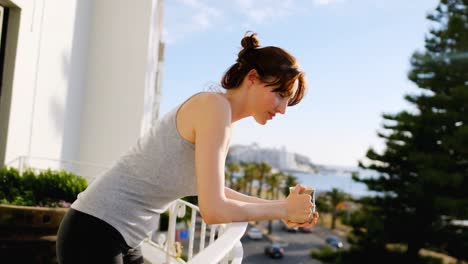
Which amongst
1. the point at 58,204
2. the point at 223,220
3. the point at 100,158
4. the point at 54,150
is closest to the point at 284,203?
the point at 223,220

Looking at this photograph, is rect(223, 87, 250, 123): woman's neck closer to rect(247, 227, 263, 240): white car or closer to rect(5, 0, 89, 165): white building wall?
rect(5, 0, 89, 165): white building wall

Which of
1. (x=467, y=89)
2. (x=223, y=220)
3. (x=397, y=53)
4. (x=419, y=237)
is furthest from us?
(x=397, y=53)

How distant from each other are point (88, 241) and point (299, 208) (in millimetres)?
437

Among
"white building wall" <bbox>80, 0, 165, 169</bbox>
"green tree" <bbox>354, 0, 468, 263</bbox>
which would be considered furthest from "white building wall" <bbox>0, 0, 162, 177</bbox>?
"green tree" <bbox>354, 0, 468, 263</bbox>

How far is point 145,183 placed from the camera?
2.90ft

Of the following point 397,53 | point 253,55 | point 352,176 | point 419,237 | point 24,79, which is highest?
point 397,53

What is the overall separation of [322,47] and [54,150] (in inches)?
1509

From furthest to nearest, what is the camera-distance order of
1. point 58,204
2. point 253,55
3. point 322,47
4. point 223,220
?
point 322,47, point 58,204, point 253,55, point 223,220

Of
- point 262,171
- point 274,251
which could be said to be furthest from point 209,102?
point 262,171

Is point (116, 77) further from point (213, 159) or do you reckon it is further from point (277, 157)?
point (277, 157)

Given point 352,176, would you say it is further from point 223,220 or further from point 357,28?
point 357,28

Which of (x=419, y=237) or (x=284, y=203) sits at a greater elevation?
(x=284, y=203)

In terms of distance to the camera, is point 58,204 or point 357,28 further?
point 357,28

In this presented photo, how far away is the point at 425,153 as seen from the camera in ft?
51.0
